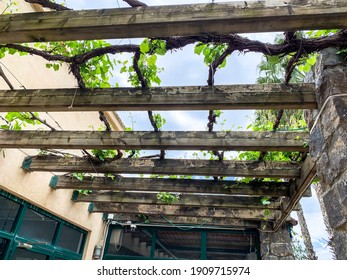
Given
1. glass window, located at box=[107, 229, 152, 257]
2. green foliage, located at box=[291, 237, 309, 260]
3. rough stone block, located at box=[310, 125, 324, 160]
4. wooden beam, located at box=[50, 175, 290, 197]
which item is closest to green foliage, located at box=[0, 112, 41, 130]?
wooden beam, located at box=[50, 175, 290, 197]

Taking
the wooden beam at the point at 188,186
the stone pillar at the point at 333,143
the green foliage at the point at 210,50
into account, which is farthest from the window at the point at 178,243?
the green foliage at the point at 210,50

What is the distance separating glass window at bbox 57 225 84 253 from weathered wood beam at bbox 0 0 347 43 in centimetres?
376

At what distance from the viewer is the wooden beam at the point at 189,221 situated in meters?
5.26

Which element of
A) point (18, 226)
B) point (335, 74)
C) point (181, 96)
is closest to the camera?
point (335, 74)

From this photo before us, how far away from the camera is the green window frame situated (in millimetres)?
3164

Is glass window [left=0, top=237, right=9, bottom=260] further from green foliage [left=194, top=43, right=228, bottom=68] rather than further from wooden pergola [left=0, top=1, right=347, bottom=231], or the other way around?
green foliage [left=194, top=43, right=228, bottom=68]

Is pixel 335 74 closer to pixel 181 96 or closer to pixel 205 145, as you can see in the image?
pixel 181 96

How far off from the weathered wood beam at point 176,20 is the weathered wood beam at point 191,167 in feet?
6.03

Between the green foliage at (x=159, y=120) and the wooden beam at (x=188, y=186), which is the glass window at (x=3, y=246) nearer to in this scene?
the wooden beam at (x=188, y=186)

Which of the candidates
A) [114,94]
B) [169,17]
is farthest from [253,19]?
[114,94]

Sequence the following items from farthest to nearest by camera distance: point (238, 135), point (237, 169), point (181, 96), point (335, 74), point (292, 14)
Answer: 1. point (237, 169)
2. point (238, 135)
3. point (181, 96)
4. point (335, 74)
5. point (292, 14)

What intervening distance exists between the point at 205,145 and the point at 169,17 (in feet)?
4.30
